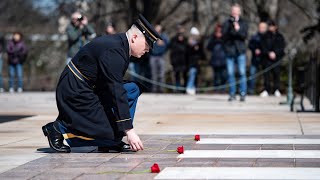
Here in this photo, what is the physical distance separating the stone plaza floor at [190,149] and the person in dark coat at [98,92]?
208 millimetres

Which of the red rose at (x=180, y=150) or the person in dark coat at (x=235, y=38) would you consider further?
the person in dark coat at (x=235, y=38)

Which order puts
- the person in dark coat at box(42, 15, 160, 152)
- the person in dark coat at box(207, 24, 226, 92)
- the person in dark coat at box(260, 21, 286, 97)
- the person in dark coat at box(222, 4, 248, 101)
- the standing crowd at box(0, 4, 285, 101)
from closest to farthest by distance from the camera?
the person in dark coat at box(42, 15, 160, 152) → the person in dark coat at box(222, 4, 248, 101) → the standing crowd at box(0, 4, 285, 101) → the person in dark coat at box(260, 21, 286, 97) → the person in dark coat at box(207, 24, 226, 92)

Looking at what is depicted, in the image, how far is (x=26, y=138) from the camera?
40.2 ft

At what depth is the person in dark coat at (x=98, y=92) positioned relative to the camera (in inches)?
388

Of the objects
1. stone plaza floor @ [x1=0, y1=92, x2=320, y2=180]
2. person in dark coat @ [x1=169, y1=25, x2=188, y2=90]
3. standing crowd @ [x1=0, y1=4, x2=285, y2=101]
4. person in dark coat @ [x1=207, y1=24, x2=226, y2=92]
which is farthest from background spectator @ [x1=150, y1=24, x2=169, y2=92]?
stone plaza floor @ [x1=0, y1=92, x2=320, y2=180]

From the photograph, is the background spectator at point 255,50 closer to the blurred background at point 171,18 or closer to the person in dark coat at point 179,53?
the blurred background at point 171,18

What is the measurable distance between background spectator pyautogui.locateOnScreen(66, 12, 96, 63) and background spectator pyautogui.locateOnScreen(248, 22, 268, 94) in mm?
4958

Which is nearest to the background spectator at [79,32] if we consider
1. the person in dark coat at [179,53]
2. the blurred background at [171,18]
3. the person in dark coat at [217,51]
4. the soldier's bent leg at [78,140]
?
the person in dark coat at [179,53]

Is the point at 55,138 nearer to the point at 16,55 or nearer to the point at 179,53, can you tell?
the point at 179,53

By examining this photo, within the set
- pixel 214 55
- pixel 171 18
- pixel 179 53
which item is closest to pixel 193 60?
pixel 179 53

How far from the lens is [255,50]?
79.5 feet

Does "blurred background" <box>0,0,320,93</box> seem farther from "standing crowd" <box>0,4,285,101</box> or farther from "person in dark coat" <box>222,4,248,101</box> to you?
"person in dark coat" <box>222,4,248,101</box>

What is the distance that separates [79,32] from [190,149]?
35.7ft

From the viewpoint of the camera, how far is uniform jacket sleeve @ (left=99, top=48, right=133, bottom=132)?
32.0 feet
